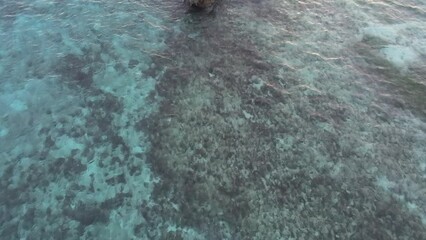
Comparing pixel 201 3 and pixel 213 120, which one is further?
pixel 201 3

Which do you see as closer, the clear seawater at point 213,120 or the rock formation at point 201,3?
the clear seawater at point 213,120

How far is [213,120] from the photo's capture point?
20.9 ft

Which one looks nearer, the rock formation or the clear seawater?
the clear seawater

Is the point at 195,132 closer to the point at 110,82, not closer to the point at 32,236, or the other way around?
the point at 110,82

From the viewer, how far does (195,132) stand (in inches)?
244

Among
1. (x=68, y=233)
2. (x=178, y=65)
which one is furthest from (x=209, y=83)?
(x=68, y=233)

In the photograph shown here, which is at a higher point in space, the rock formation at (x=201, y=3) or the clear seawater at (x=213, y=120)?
the rock formation at (x=201, y=3)

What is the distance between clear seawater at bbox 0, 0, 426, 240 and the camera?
5.31m

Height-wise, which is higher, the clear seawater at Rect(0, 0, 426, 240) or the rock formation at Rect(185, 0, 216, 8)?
the rock formation at Rect(185, 0, 216, 8)

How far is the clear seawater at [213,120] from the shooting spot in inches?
209

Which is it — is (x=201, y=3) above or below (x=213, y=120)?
above

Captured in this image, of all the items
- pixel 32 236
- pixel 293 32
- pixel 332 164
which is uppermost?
pixel 293 32

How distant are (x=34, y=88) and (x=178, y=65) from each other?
2466mm

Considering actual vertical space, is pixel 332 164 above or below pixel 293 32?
below
